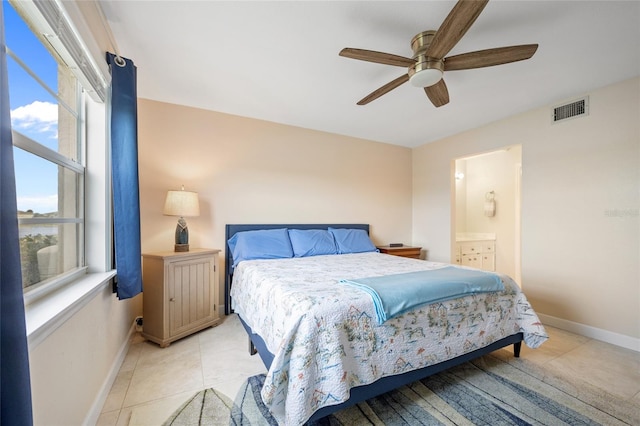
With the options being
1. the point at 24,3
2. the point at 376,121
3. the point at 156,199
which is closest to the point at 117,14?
the point at 24,3

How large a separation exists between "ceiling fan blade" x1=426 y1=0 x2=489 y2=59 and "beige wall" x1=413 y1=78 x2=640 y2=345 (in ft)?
7.17

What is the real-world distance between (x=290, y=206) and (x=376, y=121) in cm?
162

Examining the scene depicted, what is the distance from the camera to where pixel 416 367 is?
154 centimetres

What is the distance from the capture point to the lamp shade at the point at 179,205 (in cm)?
252

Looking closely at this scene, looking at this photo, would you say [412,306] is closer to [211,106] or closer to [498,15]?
[498,15]

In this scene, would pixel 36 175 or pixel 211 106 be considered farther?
pixel 211 106

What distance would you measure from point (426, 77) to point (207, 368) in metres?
2.63

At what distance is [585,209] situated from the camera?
260cm

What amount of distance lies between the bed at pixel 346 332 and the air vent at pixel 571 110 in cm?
206

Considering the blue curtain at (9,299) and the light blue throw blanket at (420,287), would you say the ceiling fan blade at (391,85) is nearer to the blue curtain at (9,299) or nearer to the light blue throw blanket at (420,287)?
the light blue throw blanket at (420,287)

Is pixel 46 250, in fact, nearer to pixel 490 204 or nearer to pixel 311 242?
pixel 311 242

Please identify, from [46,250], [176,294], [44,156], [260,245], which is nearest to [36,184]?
[44,156]

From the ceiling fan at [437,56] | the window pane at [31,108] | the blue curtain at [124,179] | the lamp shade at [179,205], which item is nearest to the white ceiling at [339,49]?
the ceiling fan at [437,56]

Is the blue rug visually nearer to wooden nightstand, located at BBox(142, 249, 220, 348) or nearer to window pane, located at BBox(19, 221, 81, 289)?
wooden nightstand, located at BBox(142, 249, 220, 348)
